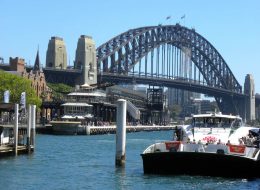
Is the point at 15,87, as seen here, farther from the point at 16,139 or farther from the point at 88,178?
the point at 88,178

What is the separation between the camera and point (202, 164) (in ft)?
137

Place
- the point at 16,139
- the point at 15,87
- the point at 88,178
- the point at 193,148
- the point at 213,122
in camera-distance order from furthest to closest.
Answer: the point at 15,87 < the point at 16,139 < the point at 213,122 < the point at 88,178 < the point at 193,148

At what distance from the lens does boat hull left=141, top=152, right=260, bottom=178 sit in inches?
1631

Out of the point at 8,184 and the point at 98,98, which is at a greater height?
the point at 98,98

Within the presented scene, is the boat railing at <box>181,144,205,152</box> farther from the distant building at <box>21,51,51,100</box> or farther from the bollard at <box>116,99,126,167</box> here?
the distant building at <box>21,51,51,100</box>

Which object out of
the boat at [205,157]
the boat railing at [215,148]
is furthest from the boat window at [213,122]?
the boat railing at [215,148]

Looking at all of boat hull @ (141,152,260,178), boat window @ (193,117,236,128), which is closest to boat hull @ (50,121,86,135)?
boat window @ (193,117,236,128)

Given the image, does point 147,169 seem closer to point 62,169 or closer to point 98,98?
point 62,169

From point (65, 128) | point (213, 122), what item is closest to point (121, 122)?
point (213, 122)

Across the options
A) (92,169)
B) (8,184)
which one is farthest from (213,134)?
(8,184)

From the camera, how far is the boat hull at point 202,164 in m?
41.4

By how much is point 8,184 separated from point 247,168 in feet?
48.5

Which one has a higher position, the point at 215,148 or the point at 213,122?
the point at 213,122

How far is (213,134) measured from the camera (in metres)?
44.9
